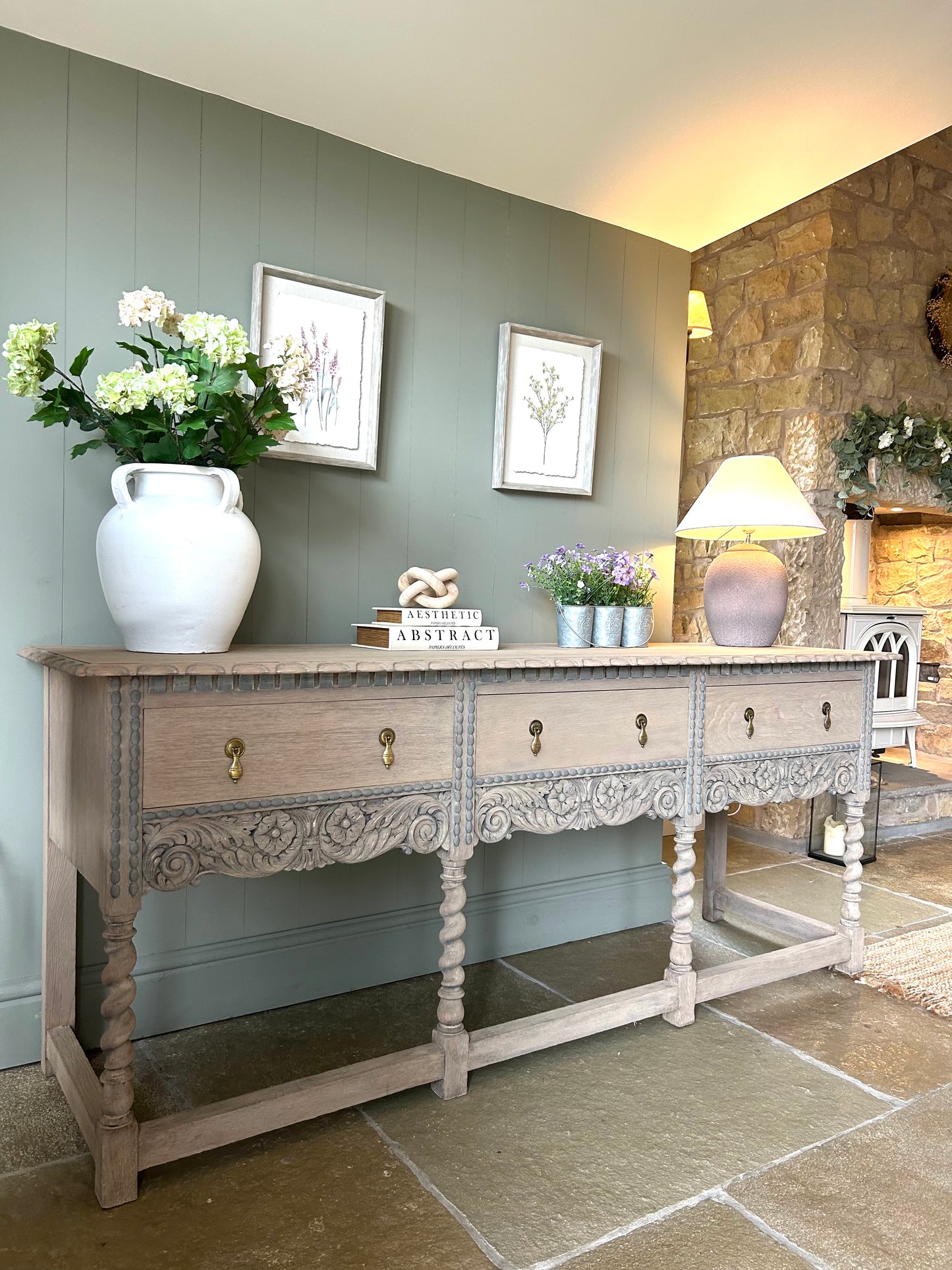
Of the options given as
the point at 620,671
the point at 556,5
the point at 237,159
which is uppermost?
the point at 556,5

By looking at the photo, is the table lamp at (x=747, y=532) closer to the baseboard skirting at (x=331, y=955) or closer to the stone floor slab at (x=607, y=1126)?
the baseboard skirting at (x=331, y=955)

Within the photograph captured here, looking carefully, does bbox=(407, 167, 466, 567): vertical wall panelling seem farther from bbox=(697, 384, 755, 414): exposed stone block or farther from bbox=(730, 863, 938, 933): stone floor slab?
bbox=(697, 384, 755, 414): exposed stone block

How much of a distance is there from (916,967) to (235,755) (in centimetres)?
213

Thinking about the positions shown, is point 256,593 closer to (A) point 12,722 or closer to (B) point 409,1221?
(A) point 12,722

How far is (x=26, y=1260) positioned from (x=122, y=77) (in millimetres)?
2187

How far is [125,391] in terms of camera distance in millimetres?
1604

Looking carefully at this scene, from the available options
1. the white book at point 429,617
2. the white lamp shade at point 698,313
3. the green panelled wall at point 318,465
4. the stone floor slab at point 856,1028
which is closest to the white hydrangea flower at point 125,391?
the green panelled wall at point 318,465

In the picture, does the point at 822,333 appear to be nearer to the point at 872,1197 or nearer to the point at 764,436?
the point at 764,436

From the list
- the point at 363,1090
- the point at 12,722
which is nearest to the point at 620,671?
the point at 363,1090

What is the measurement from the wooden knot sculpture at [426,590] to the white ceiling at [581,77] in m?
1.06

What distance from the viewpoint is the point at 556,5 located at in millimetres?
1883

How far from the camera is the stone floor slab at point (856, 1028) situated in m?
2.03

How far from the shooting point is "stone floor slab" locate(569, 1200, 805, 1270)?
1.40 m

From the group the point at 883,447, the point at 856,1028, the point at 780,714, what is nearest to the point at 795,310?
the point at 883,447
